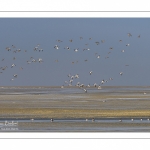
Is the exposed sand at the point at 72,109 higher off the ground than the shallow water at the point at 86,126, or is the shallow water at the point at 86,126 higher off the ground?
the exposed sand at the point at 72,109

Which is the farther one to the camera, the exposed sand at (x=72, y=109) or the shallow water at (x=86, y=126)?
the exposed sand at (x=72, y=109)

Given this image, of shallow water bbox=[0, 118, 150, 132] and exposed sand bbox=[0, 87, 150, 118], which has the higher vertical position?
exposed sand bbox=[0, 87, 150, 118]

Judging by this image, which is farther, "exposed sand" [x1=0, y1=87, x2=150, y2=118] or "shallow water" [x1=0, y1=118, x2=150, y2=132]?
"exposed sand" [x1=0, y1=87, x2=150, y2=118]

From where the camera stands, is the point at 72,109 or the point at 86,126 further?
the point at 72,109

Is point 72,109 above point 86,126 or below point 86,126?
above
